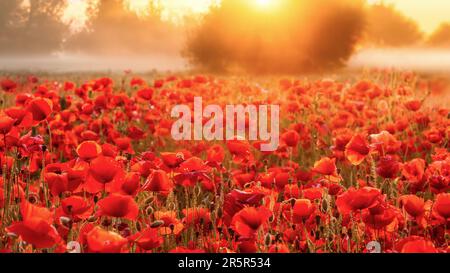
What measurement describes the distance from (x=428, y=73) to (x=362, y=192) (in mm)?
22086

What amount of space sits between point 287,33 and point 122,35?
19832mm

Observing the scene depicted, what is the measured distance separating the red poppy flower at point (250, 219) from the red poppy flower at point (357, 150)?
0.89 meters

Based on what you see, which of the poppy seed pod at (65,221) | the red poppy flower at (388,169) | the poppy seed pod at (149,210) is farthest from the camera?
the red poppy flower at (388,169)

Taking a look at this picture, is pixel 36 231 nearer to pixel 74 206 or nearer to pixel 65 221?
pixel 65 221

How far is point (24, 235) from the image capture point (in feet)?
5.33

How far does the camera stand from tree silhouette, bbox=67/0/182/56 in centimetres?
3562

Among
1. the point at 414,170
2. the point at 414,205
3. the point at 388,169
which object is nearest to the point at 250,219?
the point at 414,205

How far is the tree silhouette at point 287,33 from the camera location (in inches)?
861

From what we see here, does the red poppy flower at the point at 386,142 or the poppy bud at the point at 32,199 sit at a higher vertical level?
the red poppy flower at the point at 386,142

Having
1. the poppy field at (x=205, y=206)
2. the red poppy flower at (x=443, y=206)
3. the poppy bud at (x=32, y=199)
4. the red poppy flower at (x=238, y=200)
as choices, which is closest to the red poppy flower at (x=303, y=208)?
the poppy field at (x=205, y=206)

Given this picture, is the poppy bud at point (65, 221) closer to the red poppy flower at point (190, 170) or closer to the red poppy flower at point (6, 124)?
the red poppy flower at point (190, 170)

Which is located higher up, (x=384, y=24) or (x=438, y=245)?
(x=384, y=24)

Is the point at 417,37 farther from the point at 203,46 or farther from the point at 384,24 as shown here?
the point at 203,46

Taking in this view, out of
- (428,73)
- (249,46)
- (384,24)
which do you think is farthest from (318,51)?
(384,24)
